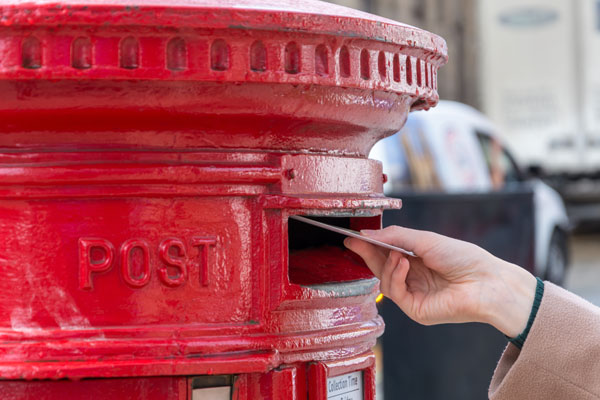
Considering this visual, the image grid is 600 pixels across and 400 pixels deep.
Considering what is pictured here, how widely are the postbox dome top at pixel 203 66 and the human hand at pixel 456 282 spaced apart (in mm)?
314

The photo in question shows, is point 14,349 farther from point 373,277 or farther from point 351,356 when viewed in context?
point 373,277

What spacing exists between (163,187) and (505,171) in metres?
8.96

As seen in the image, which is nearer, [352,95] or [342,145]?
[352,95]

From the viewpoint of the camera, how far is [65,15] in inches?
52.4

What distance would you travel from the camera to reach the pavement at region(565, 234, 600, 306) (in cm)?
1023

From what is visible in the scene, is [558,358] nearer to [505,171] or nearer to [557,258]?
[505,171]

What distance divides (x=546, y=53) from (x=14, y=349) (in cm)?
1294

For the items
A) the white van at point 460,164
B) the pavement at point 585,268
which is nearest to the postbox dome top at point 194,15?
the white van at point 460,164

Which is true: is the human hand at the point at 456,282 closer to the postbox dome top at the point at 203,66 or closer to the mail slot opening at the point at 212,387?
the postbox dome top at the point at 203,66

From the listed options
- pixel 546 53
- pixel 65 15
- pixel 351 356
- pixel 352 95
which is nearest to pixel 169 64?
pixel 65 15

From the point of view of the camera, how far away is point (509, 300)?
5.78ft

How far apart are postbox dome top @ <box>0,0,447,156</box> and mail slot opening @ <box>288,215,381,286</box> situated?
30 cm

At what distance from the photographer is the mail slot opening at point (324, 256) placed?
1.81 m

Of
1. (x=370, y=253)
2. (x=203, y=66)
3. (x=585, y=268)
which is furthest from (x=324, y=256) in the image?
(x=585, y=268)
